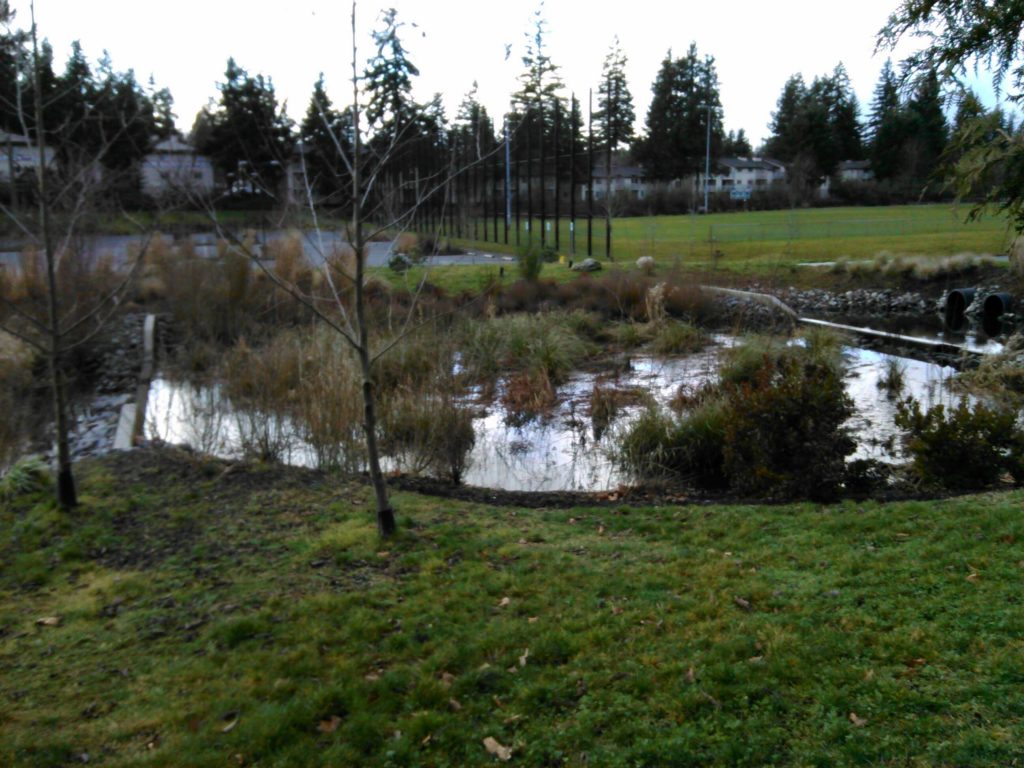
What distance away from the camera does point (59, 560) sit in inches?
A: 264

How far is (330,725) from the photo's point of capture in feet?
14.2

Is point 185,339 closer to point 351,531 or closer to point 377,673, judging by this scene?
point 351,531

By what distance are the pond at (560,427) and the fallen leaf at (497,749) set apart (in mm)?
5292

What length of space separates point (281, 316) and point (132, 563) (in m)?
12.3

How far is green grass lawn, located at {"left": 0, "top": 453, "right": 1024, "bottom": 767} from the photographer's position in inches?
158

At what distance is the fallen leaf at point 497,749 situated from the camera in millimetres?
3998

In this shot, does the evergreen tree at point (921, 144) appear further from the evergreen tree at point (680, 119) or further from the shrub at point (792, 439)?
the evergreen tree at point (680, 119)

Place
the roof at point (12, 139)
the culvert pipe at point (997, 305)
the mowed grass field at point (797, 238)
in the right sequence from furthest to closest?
the mowed grass field at point (797, 238)
the culvert pipe at point (997, 305)
the roof at point (12, 139)

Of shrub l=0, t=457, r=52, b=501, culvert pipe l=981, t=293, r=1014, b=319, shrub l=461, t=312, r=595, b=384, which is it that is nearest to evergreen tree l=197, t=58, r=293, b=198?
shrub l=0, t=457, r=52, b=501

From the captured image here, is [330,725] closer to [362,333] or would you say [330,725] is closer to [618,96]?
[362,333]

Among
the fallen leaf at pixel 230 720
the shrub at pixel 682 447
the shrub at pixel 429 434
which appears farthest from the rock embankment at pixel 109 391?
the fallen leaf at pixel 230 720

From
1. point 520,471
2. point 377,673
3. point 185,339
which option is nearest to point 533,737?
point 377,673

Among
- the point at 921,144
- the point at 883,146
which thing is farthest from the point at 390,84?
the point at 883,146

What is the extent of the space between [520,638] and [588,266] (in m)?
21.7
